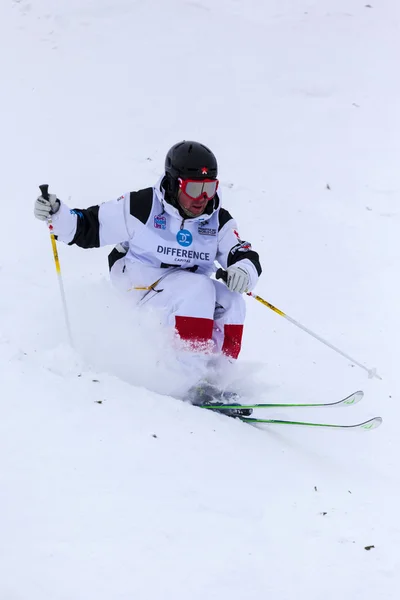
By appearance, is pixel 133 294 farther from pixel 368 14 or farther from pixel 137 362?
pixel 368 14

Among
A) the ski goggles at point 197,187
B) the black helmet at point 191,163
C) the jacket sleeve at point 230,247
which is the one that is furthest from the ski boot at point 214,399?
the black helmet at point 191,163

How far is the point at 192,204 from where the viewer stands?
3.86m

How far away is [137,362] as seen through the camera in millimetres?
3887

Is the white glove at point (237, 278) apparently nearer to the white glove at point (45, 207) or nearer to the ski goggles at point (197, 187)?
the ski goggles at point (197, 187)

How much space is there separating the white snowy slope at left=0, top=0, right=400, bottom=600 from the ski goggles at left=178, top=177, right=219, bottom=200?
84 cm

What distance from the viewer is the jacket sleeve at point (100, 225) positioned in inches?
154

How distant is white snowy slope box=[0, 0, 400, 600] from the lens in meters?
2.32

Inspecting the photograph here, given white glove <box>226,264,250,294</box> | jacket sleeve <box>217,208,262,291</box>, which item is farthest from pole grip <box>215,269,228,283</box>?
jacket sleeve <box>217,208,262,291</box>

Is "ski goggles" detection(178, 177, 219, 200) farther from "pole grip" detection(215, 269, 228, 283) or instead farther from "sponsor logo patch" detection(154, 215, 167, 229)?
"pole grip" detection(215, 269, 228, 283)

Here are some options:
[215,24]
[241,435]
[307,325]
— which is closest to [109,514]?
[241,435]

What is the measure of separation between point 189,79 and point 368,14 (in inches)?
150

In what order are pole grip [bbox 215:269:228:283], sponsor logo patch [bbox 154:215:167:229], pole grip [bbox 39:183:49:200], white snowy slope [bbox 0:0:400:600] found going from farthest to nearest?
sponsor logo patch [bbox 154:215:167:229]
pole grip [bbox 215:269:228:283]
pole grip [bbox 39:183:49:200]
white snowy slope [bbox 0:0:400:600]

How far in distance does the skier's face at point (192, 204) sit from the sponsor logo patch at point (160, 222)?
0.54 ft

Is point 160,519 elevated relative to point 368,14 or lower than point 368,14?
lower
